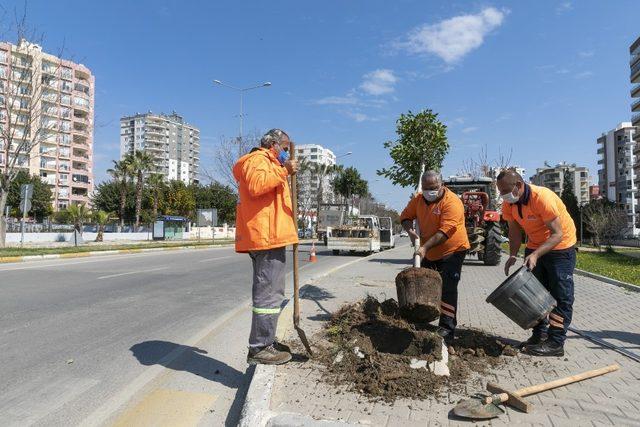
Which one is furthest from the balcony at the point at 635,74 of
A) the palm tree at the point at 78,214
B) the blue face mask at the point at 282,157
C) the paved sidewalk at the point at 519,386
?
the blue face mask at the point at 282,157

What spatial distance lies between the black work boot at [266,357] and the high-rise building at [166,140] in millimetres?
137307

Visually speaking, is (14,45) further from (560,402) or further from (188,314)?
(560,402)

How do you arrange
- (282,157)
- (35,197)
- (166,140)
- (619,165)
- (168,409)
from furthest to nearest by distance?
(166,140), (619,165), (35,197), (282,157), (168,409)

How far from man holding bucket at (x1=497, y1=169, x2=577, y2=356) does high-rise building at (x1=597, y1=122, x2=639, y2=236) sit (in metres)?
108

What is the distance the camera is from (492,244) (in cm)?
1476

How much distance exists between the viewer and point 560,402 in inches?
128

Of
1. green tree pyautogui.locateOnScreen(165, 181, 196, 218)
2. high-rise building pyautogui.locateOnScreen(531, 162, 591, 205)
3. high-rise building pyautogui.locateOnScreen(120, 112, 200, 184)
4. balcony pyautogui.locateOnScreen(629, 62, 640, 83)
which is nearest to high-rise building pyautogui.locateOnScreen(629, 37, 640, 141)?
balcony pyautogui.locateOnScreen(629, 62, 640, 83)

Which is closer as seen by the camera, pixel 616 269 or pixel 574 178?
pixel 616 269

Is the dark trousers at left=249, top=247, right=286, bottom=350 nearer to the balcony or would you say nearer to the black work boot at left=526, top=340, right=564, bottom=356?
the black work boot at left=526, top=340, right=564, bottom=356

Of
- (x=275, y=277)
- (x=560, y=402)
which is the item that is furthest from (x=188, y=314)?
(x=560, y=402)

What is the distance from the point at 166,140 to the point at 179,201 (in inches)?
3376

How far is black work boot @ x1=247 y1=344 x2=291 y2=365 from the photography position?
390 cm

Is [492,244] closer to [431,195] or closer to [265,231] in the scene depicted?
[431,195]

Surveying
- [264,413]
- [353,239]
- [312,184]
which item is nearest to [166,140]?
[312,184]
